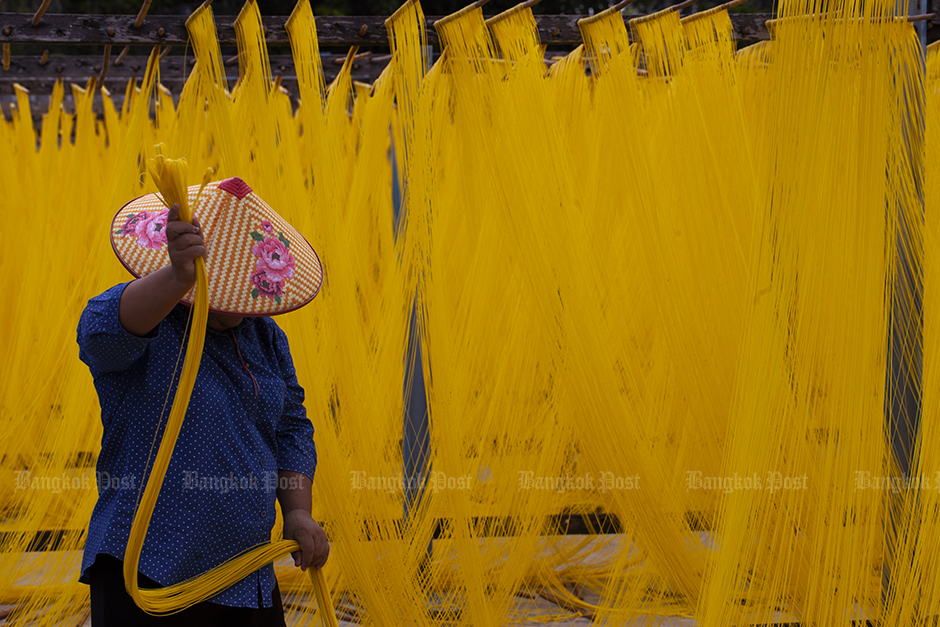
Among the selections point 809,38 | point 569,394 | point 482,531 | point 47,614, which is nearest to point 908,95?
point 809,38

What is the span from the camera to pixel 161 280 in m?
0.93

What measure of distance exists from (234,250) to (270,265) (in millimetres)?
60

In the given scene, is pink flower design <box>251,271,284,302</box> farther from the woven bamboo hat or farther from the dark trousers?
the dark trousers

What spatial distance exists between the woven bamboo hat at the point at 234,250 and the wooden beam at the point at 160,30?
0.96m

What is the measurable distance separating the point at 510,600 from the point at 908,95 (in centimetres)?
167

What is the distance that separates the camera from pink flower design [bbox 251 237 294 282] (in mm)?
1164

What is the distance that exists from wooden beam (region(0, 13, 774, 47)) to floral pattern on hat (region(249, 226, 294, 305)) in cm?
100

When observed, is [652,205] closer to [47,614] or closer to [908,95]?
[908,95]

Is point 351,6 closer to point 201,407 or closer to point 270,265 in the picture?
point 270,265

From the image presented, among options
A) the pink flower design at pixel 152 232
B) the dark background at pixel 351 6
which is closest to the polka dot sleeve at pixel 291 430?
the pink flower design at pixel 152 232

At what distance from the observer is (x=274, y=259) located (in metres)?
1.19

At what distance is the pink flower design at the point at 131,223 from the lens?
113cm

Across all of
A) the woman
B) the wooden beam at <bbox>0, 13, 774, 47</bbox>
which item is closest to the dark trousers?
the woman

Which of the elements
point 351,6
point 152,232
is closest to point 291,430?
point 152,232
